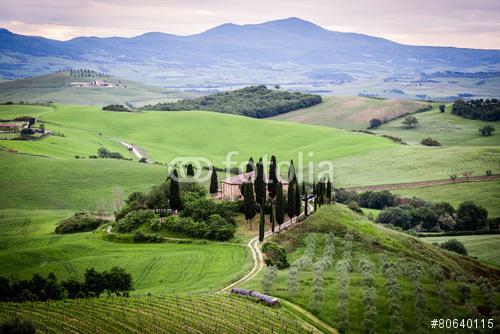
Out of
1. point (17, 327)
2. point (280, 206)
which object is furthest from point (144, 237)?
point (17, 327)

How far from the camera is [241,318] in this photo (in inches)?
1773

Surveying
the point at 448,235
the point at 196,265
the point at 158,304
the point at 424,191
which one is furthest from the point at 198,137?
the point at 158,304

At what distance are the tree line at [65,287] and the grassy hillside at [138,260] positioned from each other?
266 centimetres

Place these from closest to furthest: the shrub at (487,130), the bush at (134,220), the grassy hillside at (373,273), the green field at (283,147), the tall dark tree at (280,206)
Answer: the grassy hillside at (373,273), the tall dark tree at (280,206), the bush at (134,220), the green field at (283,147), the shrub at (487,130)

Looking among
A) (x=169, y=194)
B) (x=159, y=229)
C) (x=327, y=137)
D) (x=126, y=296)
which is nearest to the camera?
(x=126, y=296)

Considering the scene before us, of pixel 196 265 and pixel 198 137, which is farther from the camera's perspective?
Answer: pixel 198 137

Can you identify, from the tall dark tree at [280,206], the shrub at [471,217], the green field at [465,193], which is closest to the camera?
the tall dark tree at [280,206]

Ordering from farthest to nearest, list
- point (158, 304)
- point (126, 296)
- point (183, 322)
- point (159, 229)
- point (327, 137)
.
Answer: point (327, 137)
point (159, 229)
point (126, 296)
point (158, 304)
point (183, 322)

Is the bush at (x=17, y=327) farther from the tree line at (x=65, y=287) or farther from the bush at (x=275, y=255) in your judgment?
the bush at (x=275, y=255)

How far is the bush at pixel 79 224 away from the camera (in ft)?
282

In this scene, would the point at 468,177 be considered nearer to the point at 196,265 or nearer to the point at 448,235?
the point at 448,235

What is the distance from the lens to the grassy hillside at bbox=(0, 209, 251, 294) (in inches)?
2355

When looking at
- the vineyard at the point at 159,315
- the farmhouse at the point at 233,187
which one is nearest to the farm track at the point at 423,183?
the farmhouse at the point at 233,187

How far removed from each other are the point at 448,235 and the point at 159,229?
179 ft
